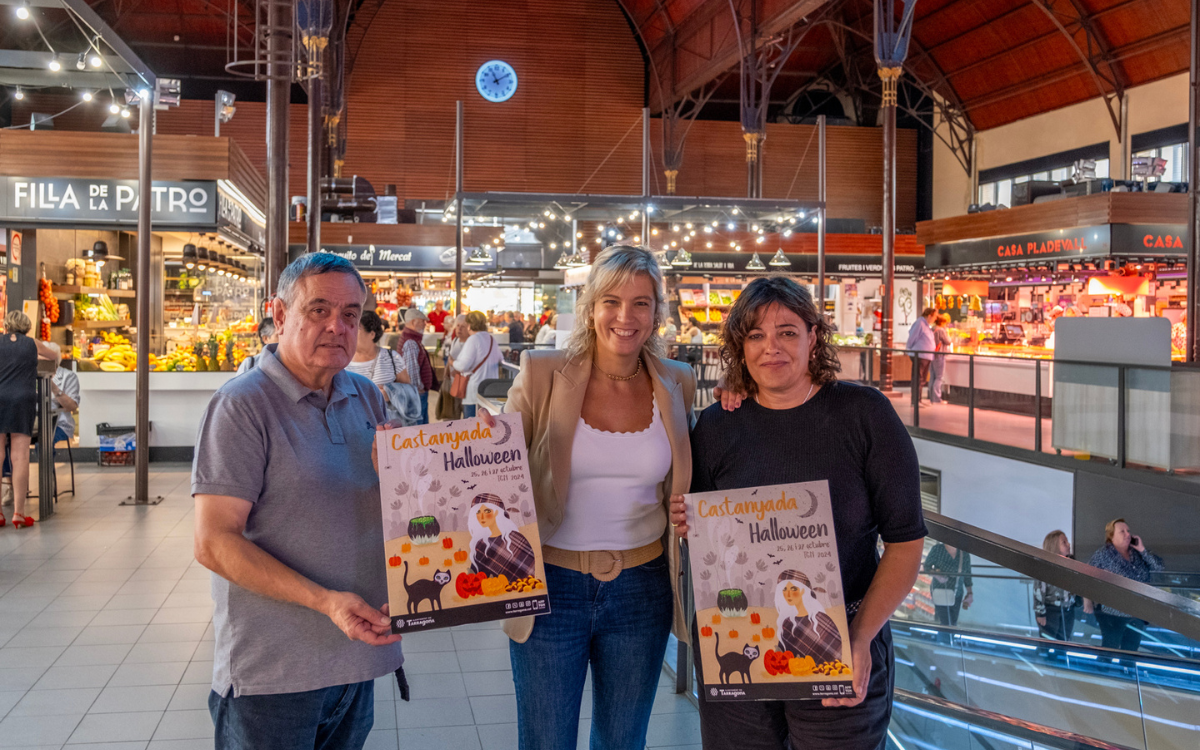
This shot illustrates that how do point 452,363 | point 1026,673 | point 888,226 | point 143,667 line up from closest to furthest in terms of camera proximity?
point 1026,673 < point 143,667 < point 452,363 < point 888,226

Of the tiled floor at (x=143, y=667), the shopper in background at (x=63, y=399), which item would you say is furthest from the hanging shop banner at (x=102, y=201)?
the tiled floor at (x=143, y=667)

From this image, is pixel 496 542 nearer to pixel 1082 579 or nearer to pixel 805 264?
pixel 1082 579

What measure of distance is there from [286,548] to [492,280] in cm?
2052

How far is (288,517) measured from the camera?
1761mm

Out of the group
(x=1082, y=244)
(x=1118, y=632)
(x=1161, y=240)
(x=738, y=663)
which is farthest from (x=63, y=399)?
(x=1161, y=240)

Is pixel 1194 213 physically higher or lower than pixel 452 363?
higher

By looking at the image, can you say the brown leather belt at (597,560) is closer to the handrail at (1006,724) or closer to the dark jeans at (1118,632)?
the dark jeans at (1118,632)

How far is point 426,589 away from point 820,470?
2.61 ft

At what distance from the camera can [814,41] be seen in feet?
81.8

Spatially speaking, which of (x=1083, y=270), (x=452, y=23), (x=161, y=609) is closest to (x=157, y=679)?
(x=161, y=609)

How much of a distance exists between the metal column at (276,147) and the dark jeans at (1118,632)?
7.45m

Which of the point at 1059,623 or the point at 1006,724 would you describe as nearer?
the point at 1059,623

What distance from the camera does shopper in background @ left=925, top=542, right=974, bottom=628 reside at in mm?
2789

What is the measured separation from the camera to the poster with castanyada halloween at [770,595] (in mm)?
1754
